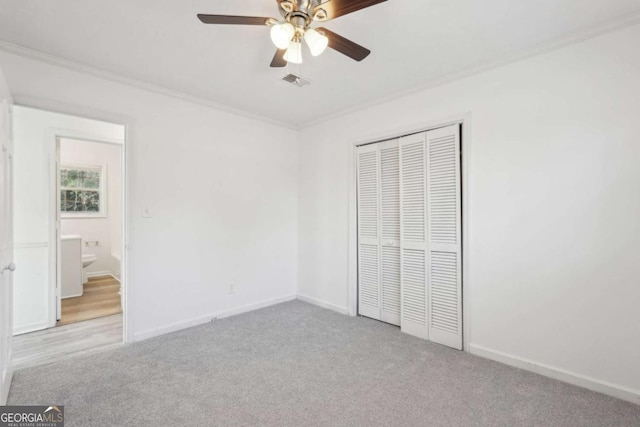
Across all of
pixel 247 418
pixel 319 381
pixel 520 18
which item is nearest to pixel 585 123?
pixel 520 18

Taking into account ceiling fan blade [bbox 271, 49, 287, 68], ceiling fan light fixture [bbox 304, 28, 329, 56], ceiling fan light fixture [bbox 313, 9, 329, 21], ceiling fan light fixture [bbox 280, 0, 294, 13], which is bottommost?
ceiling fan light fixture [bbox 304, 28, 329, 56]

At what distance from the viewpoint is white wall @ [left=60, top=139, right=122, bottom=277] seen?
18.2 ft

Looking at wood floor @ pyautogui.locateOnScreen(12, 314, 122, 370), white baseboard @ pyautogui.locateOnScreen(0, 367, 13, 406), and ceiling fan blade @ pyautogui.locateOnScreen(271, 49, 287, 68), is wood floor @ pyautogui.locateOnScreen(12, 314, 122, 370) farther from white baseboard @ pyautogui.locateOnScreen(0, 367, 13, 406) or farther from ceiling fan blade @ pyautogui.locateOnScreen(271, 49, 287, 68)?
ceiling fan blade @ pyautogui.locateOnScreen(271, 49, 287, 68)

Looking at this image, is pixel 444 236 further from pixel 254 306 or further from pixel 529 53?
pixel 254 306

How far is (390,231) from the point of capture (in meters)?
3.42

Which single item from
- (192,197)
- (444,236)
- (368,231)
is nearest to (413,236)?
(444,236)

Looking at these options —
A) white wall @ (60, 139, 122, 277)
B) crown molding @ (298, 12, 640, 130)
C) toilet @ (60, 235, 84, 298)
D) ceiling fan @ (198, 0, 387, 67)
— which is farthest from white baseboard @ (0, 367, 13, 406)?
white wall @ (60, 139, 122, 277)

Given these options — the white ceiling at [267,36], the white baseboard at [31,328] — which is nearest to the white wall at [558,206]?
the white ceiling at [267,36]

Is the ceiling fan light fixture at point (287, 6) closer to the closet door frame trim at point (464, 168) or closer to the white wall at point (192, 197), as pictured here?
the closet door frame trim at point (464, 168)

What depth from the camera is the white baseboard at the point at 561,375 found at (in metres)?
2.03

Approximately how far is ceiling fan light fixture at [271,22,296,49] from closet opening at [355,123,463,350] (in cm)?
186

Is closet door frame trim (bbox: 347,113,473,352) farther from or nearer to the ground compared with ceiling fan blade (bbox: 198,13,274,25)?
nearer to the ground

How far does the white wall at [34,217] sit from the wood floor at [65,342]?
28cm

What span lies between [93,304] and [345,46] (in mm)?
4583
